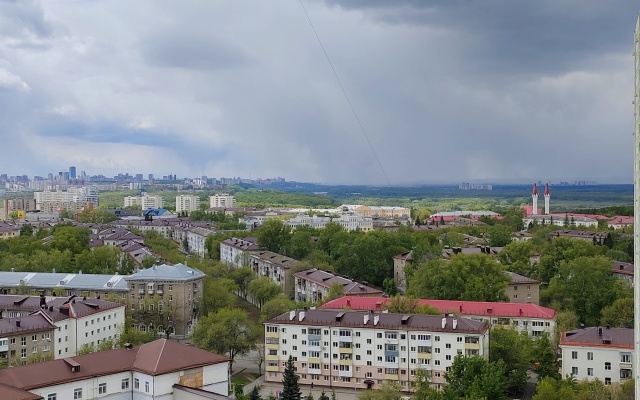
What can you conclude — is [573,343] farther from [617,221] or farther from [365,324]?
[617,221]

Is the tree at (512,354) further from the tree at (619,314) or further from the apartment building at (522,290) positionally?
the apartment building at (522,290)

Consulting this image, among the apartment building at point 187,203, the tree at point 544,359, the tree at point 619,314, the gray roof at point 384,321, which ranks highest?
the apartment building at point 187,203

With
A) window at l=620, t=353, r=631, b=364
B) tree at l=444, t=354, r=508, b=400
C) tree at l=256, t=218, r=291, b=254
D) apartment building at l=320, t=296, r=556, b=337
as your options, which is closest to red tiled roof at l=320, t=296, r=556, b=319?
apartment building at l=320, t=296, r=556, b=337

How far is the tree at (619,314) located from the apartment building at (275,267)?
1765 centimetres

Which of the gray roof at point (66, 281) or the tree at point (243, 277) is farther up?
the gray roof at point (66, 281)

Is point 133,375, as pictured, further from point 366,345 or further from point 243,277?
point 243,277

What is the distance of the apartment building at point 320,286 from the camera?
33.0m

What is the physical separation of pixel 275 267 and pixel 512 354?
71.5ft

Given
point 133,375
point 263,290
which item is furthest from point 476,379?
point 263,290

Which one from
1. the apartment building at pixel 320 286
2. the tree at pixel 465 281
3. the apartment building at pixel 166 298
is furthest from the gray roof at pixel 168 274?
the tree at pixel 465 281

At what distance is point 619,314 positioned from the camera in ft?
94.3

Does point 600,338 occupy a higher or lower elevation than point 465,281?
lower

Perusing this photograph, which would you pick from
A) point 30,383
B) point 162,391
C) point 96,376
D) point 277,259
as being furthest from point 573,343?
point 277,259

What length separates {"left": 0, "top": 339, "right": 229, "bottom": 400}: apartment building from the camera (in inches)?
670
